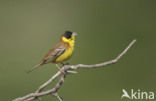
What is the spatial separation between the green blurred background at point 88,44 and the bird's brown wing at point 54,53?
9.36ft

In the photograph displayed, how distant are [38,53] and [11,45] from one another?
3.33 feet

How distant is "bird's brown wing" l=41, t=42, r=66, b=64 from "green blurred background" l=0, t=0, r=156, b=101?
285 cm

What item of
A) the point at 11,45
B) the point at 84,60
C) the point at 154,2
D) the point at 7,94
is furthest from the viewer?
the point at 154,2

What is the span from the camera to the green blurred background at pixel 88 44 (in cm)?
582

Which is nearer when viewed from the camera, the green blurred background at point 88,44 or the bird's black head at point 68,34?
the bird's black head at point 68,34

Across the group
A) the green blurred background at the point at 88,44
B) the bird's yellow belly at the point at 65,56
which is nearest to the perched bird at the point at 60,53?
the bird's yellow belly at the point at 65,56

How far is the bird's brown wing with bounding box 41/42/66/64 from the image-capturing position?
2.19m

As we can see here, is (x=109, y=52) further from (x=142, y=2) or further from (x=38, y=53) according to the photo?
(x=142, y=2)

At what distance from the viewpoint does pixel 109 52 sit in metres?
6.88

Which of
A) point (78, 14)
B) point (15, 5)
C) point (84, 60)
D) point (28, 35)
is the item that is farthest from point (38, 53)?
point (15, 5)

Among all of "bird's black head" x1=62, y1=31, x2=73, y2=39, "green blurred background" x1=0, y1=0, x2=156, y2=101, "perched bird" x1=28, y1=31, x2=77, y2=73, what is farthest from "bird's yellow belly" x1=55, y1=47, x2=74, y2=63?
"green blurred background" x1=0, y1=0, x2=156, y2=101

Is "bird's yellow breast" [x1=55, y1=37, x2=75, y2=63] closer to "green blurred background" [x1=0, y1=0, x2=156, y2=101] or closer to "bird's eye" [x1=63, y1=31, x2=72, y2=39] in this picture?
"bird's eye" [x1=63, y1=31, x2=72, y2=39]

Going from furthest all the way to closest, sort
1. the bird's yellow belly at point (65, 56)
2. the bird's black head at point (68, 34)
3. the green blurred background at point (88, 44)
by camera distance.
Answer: the green blurred background at point (88, 44) < the bird's black head at point (68, 34) < the bird's yellow belly at point (65, 56)

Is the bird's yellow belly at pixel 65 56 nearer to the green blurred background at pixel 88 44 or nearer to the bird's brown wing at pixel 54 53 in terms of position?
the bird's brown wing at pixel 54 53
